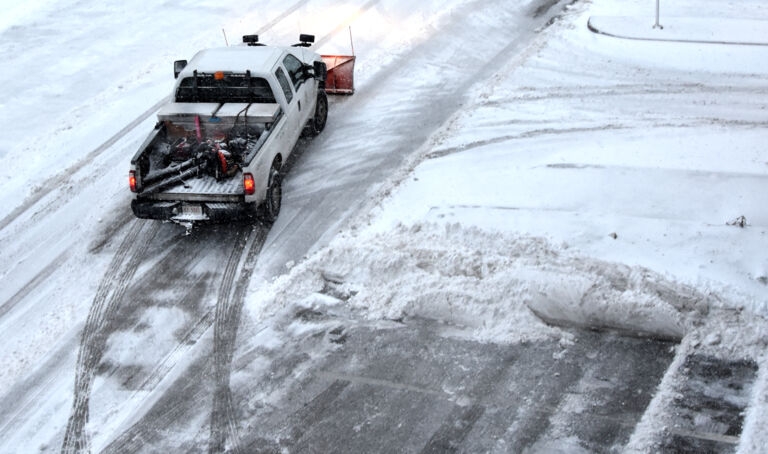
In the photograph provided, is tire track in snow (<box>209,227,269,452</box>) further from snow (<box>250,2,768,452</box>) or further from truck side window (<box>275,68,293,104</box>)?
truck side window (<box>275,68,293,104</box>)

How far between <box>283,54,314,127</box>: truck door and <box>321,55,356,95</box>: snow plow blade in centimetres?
201

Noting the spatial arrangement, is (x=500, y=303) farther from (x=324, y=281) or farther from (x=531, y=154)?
(x=531, y=154)

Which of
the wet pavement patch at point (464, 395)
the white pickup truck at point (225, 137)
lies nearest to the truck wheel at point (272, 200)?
the white pickup truck at point (225, 137)

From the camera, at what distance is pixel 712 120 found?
12.2 metres

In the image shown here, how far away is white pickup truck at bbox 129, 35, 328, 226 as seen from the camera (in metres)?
10.0

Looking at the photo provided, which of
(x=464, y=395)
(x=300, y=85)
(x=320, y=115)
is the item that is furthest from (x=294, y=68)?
(x=464, y=395)

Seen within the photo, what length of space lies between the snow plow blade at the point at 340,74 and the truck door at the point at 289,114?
2.84 m

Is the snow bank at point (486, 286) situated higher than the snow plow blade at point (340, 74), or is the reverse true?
the snow plow blade at point (340, 74)

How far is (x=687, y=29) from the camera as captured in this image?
53.9 ft

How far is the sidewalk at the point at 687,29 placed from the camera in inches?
617

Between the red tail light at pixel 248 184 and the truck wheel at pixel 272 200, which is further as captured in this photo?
the truck wheel at pixel 272 200

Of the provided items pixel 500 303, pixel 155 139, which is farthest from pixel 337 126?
pixel 500 303

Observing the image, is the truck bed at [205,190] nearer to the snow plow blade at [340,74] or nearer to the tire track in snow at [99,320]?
the tire track in snow at [99,320]

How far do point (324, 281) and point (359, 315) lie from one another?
865 mm
